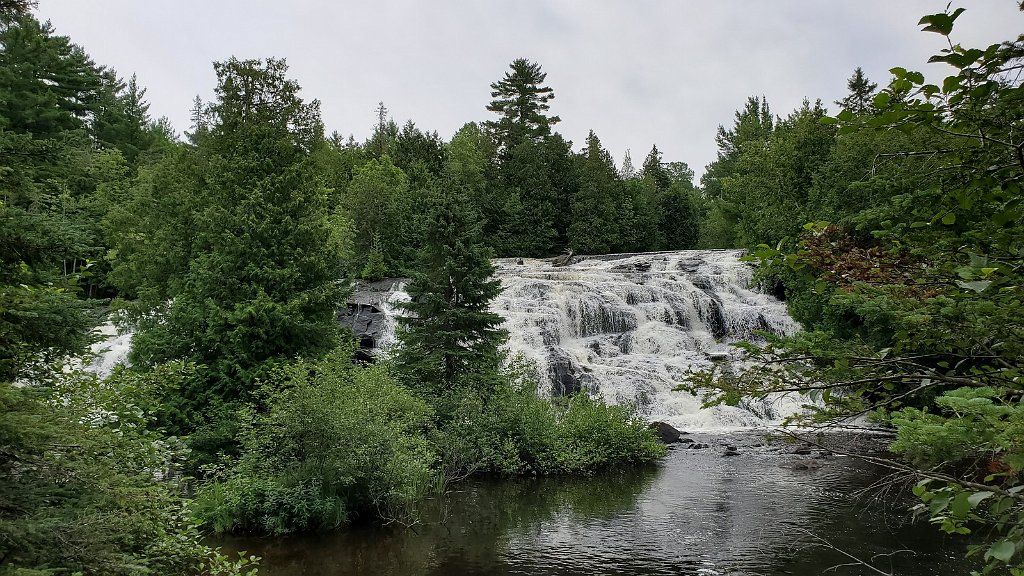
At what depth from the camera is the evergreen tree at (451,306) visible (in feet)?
52.0

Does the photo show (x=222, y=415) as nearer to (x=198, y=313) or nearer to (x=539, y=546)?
(x=198, y=313)

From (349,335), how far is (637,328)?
1127cm

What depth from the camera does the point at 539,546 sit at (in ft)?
33.7

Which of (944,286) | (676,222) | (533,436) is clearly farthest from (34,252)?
(676,222)

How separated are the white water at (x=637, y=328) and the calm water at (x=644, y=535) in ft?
19.7

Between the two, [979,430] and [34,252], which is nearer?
[979,430]

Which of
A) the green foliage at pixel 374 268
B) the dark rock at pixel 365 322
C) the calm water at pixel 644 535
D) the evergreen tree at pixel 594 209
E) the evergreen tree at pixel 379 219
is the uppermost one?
the evergreen tree at pixel 594 209

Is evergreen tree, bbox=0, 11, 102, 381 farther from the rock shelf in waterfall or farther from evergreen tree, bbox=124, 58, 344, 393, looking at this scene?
the rock shelf in waterfall

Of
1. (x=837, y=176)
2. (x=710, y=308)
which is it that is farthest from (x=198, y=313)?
(x=837, y=176)

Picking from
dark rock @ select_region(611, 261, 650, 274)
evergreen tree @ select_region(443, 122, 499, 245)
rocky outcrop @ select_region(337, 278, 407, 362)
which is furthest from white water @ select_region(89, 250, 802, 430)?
evergreen tree @ select_region(443, 122, 499, 245)

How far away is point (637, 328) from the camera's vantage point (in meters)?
24.6

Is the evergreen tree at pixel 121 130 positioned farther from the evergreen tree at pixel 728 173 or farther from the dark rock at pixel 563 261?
the evergreen tree at pixel 728 173

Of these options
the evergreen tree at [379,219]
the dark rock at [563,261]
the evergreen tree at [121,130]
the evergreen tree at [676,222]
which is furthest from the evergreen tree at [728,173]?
the evergreen tree at [121,130]

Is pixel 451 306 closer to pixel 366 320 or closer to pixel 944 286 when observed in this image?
pixel 366 320
